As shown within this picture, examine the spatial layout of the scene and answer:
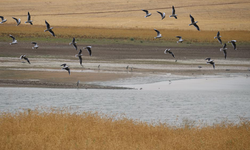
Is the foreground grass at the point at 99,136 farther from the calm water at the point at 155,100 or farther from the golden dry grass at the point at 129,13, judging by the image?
the golden dry grass at the point at 129,13

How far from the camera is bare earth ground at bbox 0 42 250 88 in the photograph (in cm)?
2803

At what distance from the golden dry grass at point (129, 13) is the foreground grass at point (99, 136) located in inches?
2603

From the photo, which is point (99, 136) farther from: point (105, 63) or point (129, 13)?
point (129, 13)

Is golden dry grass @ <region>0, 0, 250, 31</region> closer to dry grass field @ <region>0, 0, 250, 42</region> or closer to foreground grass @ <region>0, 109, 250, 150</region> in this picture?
dry grass field @ <region>0, 0, 250, 42</region>

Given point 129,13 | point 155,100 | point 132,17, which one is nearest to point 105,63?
point 155,100

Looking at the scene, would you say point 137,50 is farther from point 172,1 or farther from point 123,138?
point 172,1

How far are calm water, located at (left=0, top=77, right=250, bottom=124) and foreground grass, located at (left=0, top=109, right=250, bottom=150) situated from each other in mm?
4000

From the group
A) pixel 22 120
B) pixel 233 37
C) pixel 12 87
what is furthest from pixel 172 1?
pixel 22 120

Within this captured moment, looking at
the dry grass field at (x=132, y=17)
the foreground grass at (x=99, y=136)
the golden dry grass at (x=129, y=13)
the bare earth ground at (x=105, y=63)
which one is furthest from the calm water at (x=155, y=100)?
the golden dry grass at (x=129, y=13)

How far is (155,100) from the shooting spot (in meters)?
22.2

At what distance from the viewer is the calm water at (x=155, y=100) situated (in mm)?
18797

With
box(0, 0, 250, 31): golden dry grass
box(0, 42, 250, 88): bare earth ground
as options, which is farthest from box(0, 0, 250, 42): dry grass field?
box(0, 42, 250, 88): bare earth ground

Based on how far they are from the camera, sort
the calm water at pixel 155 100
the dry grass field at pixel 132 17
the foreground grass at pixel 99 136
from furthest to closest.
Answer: the dry grass field at pixel 132 17, the calm water at pixel 155 100, the foreground grass at pixel 99 136

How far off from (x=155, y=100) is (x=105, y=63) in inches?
577
